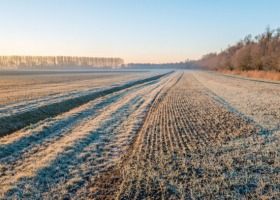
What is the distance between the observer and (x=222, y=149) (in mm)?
7168

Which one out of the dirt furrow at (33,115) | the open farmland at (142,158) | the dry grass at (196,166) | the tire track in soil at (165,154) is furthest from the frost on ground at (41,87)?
the dry grass at (196,166)

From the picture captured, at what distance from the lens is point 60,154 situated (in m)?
6.95

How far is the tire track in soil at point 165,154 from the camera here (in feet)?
16.0

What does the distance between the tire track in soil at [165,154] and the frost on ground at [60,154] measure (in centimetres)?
52

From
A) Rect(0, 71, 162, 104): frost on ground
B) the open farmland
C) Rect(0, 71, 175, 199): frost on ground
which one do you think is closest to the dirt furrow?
the open farmland

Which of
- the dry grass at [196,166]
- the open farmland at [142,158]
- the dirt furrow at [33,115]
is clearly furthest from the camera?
the dirt furrow at [33,115]

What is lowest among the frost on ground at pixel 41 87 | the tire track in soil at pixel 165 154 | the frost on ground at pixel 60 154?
the frost on ground at pixel 60 154

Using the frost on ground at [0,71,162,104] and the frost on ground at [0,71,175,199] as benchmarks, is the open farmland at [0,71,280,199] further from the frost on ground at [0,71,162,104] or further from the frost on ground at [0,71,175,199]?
the frost on ground at [0,71,162,104]

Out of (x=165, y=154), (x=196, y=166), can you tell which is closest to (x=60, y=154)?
(x=165, y=154)

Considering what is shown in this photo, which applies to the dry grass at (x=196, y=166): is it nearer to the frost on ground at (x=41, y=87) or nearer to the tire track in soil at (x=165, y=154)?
the tire track in soil at (x=165, y=154)

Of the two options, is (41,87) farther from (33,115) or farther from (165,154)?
(165,154)

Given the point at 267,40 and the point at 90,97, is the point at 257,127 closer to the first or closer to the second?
the point at 90,97

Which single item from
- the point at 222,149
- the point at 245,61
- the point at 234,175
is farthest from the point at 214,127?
the point at 245,61

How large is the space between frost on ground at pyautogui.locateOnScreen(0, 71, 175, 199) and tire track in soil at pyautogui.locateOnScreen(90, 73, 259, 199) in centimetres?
52
